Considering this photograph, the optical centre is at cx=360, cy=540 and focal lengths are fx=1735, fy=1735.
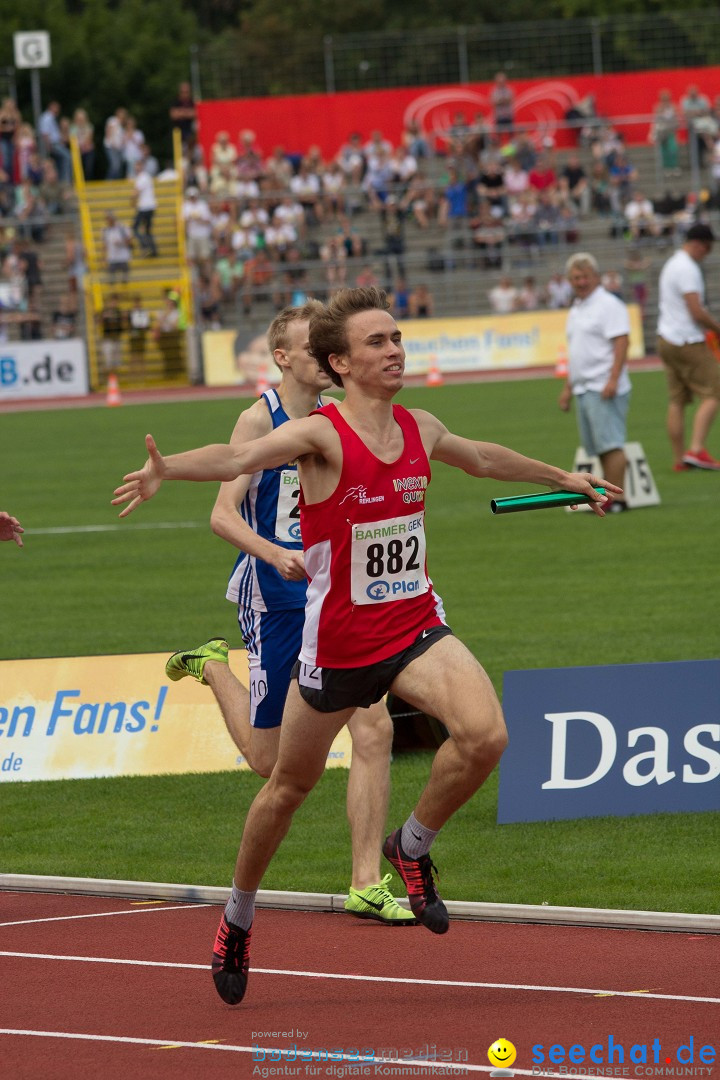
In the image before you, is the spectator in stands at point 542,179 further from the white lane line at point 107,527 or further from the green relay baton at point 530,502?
the green relay baton at point 530,502

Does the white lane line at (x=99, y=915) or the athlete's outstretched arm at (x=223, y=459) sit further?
the white lane line at (x=99, y=915)

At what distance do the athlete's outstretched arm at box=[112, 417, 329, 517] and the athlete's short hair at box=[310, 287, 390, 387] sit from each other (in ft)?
1.04

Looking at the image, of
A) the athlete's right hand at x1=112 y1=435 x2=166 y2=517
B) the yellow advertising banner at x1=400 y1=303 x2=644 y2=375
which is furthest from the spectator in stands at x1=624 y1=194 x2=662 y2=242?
the athlete's right hand at x1=112 y1=435 x2=166 y2=517

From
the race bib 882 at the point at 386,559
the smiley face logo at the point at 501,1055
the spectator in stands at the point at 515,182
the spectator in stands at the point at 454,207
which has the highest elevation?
the spectator in stands at the point at 515,182

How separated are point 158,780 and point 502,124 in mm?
37905

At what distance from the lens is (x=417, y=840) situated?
555cm

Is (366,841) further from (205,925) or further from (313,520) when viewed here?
(313,520)

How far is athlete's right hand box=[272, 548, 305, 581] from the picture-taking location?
588cm

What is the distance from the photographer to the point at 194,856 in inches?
289

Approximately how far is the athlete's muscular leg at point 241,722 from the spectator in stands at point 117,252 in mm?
33340

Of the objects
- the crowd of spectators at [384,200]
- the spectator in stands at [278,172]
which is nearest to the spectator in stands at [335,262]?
the crowd of spectators at [384,200]

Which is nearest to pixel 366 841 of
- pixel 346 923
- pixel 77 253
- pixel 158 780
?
pixel 346 923

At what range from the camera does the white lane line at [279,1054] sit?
4.74 metres

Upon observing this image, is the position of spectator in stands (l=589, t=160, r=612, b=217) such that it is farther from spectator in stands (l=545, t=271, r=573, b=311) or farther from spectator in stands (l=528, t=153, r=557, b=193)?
spectator in stands (l=545, t=271, r=573, b=311)
